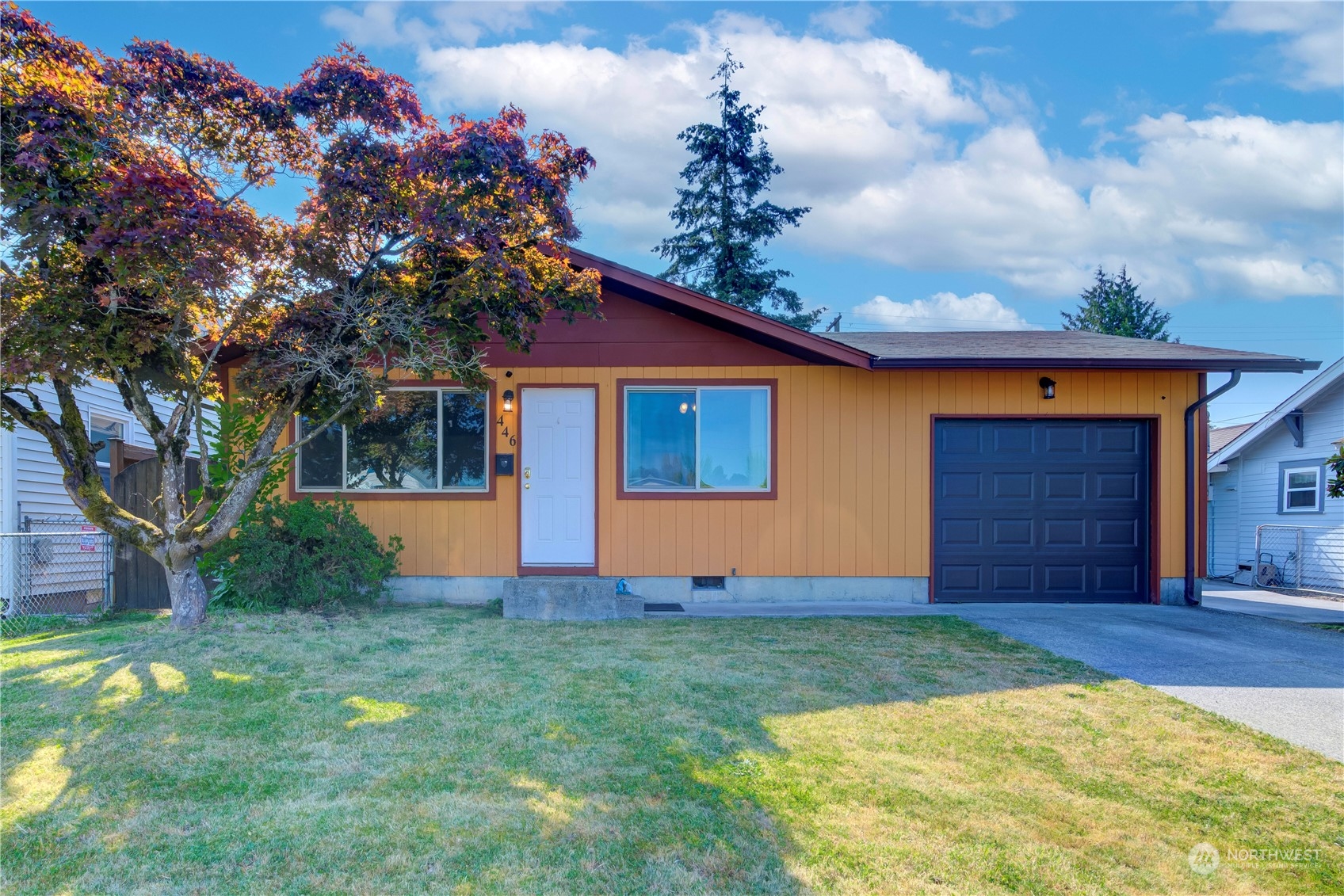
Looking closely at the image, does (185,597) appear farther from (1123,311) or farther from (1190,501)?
(1123,311)

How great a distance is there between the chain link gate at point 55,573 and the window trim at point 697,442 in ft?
16.4

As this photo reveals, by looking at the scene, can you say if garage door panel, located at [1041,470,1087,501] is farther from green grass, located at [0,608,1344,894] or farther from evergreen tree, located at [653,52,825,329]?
evergreen tree, located at [653,52,825,329]

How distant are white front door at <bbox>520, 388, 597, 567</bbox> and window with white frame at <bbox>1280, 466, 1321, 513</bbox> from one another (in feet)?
42.2

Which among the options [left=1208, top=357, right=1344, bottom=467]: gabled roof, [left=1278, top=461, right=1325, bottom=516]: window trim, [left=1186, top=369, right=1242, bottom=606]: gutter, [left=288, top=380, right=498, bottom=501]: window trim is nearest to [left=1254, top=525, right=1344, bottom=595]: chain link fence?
[left=1278, top=461, right=1325, bottom=516]: window trim

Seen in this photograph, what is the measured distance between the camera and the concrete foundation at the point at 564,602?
7.03 metres

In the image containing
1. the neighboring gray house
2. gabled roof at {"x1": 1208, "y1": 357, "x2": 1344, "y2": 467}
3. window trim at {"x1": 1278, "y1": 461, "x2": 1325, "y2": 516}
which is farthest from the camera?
window trim at {"x1": 1278, "y1": 461, "x2": 1325, "y2": 516}

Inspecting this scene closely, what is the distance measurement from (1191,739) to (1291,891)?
1517mm

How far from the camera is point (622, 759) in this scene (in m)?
3.38

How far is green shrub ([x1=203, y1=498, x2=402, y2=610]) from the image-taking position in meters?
6.81

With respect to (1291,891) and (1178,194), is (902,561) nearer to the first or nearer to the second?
(1291,891)

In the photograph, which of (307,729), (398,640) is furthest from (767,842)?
(398,640)

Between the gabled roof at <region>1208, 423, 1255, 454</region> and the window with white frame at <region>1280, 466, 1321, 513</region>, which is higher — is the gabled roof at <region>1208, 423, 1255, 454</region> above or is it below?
above

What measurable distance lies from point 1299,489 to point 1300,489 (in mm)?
39

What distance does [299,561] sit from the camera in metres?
6.85
